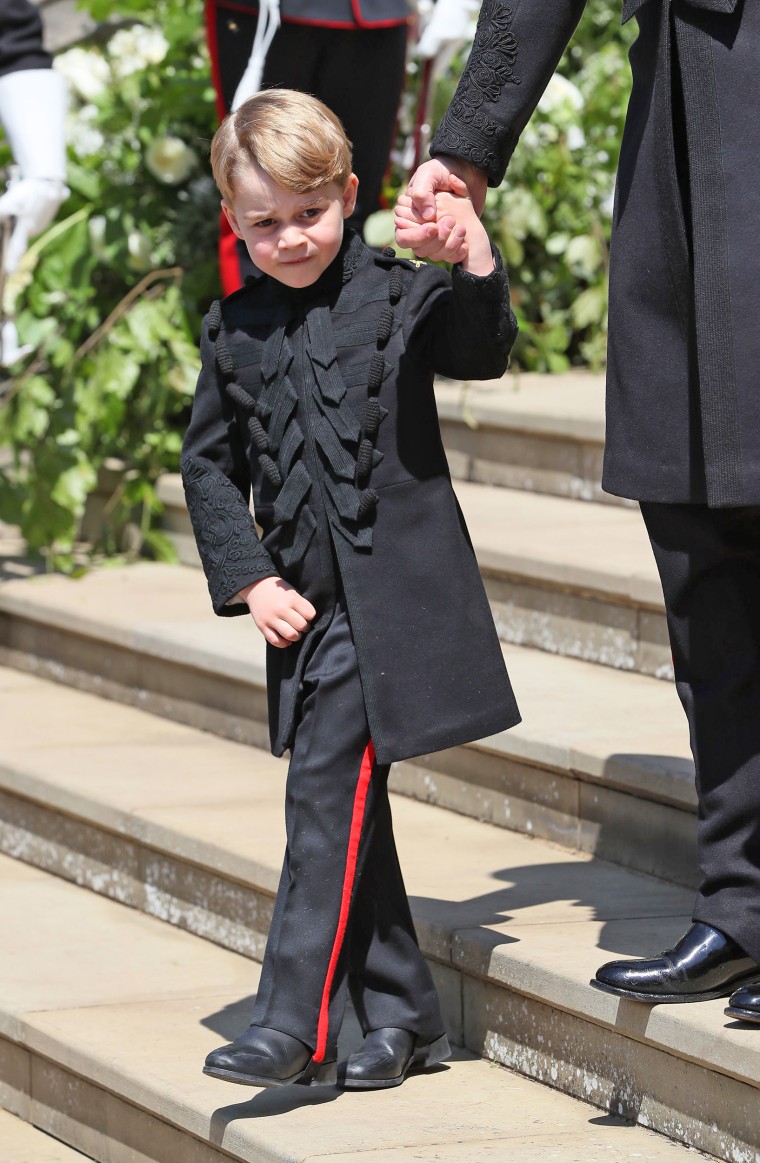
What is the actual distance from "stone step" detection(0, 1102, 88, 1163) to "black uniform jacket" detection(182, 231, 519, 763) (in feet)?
2.79

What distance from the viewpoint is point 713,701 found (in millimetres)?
2221

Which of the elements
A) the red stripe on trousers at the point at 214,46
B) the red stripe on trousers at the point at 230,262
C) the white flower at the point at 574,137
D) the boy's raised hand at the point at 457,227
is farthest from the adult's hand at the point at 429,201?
the white flower at the point at 574,137

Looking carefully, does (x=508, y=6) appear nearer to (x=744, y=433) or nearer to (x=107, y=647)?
(x=744, y=433)

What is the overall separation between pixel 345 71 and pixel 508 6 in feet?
5.01

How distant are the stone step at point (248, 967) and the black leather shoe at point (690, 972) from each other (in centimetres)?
3

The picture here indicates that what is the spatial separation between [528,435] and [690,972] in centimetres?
225

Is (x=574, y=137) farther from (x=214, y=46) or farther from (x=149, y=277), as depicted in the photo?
(x=214, y=46)

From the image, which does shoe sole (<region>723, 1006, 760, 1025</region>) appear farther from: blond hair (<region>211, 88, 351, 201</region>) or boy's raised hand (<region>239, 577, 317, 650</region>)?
blond hair (<region>211, 88, 351, 201</region>)

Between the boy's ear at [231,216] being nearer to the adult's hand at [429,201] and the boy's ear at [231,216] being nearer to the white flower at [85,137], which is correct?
the adult's hand at [429,201]

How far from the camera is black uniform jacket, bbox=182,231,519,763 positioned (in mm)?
2350

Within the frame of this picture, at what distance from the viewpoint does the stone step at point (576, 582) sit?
3.49 metres

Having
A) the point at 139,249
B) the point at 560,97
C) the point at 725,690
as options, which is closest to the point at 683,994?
the point at 725,690

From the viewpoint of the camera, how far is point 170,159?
509 cm

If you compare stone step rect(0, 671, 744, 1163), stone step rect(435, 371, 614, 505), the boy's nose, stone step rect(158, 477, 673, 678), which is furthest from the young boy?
stone step rect(435, 371, 614, 505)
